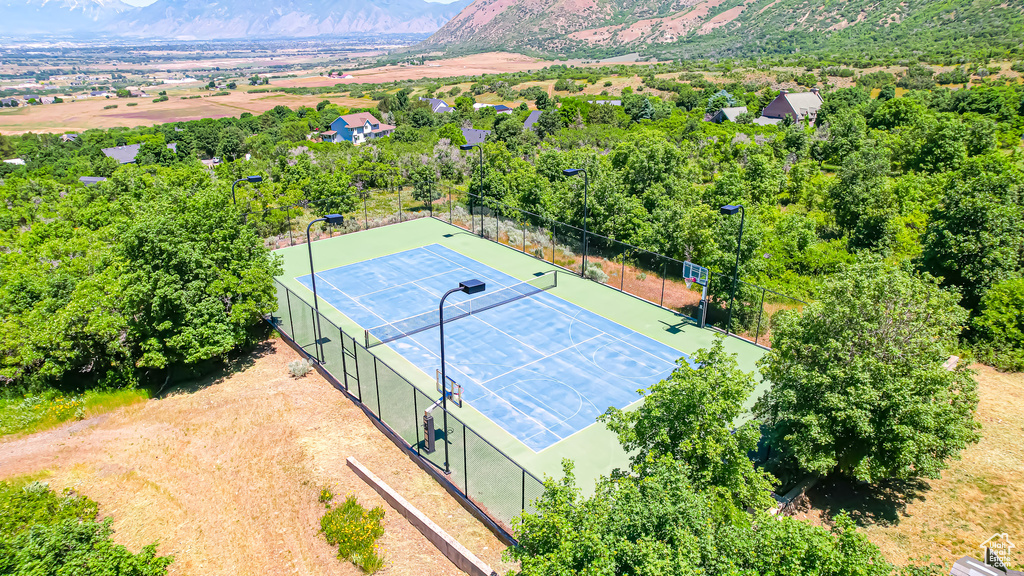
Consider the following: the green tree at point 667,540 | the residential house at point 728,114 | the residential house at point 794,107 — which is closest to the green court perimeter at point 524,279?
the green tree at point 667,540

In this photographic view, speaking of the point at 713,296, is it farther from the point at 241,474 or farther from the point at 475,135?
the point at 475,135

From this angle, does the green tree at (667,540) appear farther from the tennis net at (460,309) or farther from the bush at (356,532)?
the tennis net at (460,309)

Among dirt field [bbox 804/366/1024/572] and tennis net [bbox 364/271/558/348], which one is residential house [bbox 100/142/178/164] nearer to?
tennis net [bbox 364/271/558/348]

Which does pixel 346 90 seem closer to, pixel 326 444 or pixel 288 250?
pixel 288 250

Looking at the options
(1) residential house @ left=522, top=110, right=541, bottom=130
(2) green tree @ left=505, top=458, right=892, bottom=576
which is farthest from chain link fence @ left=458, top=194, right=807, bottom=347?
(1) residential house @ left=522, top=110, right=541, bottom=130

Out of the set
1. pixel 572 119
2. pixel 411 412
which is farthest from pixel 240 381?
pixel 572 119

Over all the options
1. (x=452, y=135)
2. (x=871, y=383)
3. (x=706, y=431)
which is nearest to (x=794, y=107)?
(x=452, y=135)
